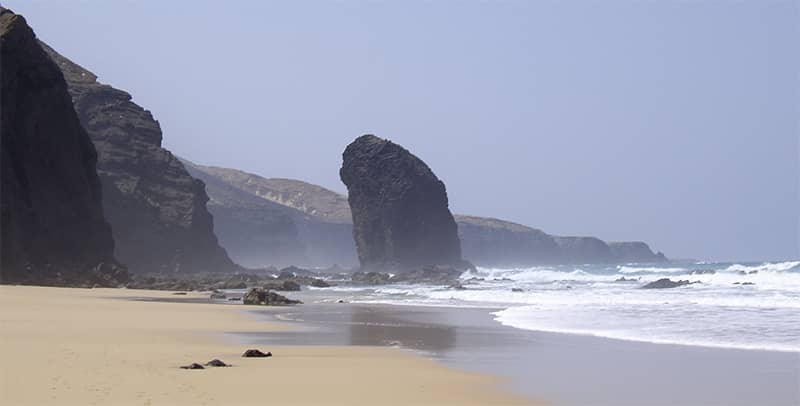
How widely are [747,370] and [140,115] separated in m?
76.9

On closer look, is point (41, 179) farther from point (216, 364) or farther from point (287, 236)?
point (287, 236)

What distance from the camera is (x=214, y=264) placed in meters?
86.2

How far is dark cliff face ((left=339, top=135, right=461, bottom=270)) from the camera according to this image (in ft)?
356

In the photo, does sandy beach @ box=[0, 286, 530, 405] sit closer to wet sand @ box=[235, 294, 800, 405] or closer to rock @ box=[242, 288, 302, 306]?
wet sand @ box=[235, 294, 800, 405]

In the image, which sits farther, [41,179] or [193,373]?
[41,179]

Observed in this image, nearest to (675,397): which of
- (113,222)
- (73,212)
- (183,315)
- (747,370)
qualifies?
(747,370)

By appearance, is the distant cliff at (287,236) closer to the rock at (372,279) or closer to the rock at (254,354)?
the rock at (372,279)

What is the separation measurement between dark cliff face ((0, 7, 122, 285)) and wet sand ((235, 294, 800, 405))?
23.6m

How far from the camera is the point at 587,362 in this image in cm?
1363

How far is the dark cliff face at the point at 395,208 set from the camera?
356 ft

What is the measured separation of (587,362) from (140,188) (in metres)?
69.6

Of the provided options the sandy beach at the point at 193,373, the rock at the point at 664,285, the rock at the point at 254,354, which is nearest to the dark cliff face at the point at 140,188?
the rock at the point at 664,285

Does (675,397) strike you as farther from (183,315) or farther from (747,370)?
(183,315)

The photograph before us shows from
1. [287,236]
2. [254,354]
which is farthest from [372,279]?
[287,236]
